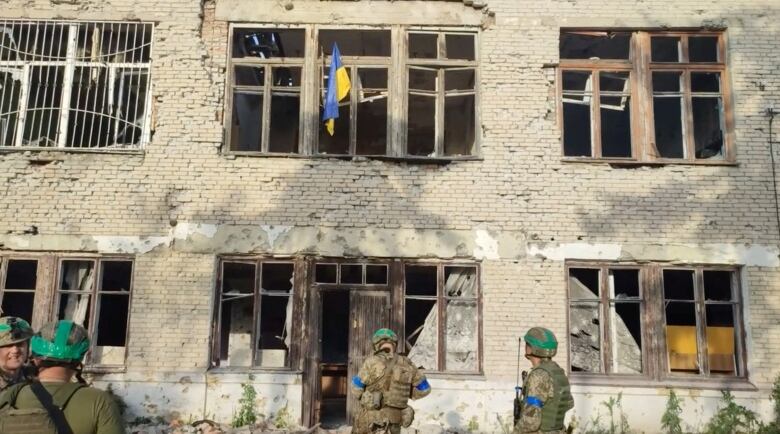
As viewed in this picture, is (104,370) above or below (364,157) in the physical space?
below

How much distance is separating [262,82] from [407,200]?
10.1 ft

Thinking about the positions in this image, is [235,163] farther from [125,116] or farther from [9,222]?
[9,222]

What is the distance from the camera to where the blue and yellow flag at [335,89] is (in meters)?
9.76

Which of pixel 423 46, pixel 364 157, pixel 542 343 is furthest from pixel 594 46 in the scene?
pixel 542 343

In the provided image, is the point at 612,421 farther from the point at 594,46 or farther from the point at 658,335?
the point at 594,46

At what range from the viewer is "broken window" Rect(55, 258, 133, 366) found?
9.42 meters

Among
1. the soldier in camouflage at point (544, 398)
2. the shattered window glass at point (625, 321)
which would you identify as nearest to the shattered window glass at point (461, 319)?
the shattered window glass at point (625, 321)

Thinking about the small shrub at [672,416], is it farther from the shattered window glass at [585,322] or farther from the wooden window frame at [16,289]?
the wooden window frame at [16,289]

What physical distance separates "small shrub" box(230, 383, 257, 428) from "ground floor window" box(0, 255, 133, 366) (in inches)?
73.9

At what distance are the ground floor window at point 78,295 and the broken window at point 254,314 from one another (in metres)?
1.39

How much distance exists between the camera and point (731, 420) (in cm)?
879

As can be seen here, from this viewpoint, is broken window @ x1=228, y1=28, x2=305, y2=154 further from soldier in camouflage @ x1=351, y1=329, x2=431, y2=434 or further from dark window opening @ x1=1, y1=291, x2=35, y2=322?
soldier in camouflage @ x1=351, y1=329, x2=431, y2=434

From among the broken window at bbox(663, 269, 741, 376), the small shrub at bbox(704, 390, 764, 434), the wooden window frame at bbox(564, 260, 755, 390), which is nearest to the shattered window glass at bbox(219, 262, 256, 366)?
the wooden window frame at bbox(564, 260, 755, 390)

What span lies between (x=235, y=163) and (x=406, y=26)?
345 centimetres
